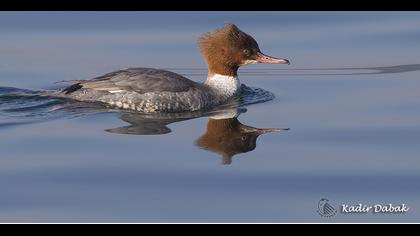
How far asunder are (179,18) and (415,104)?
5.69 metres

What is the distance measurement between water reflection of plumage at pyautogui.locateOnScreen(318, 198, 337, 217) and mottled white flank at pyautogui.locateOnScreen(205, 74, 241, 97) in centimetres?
435

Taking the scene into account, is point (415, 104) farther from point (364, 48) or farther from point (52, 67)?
point (52, 67)

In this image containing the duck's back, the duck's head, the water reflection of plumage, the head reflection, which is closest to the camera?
the water reflection of plumage

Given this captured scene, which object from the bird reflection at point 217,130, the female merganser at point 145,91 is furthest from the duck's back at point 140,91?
the bird reflection at point 217,130

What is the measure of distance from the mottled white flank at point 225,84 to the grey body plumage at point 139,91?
705 millimetres

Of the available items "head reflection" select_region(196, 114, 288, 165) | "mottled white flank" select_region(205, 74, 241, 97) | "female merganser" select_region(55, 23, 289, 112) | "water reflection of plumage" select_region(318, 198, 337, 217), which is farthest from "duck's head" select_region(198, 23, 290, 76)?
"water reflection of plumage" select_region(318, 198, 337, 217)

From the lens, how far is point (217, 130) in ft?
35.3

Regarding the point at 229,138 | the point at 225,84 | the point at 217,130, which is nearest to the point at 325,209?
the point at 229,138

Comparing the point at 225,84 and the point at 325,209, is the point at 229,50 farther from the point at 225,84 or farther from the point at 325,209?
the point at 325,209

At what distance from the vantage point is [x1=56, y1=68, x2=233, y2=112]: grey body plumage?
11825mm

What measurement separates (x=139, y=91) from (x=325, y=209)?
13.5 ft

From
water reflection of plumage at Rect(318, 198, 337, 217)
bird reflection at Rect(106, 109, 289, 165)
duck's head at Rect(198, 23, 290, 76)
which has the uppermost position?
duck's head at Rect(198, 23, 290, 76)

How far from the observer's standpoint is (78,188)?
8.70 metres

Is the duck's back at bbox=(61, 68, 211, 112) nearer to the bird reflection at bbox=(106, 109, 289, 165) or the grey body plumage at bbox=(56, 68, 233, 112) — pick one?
the grey body plumage at bbox=(56, 68, 233, 112)
